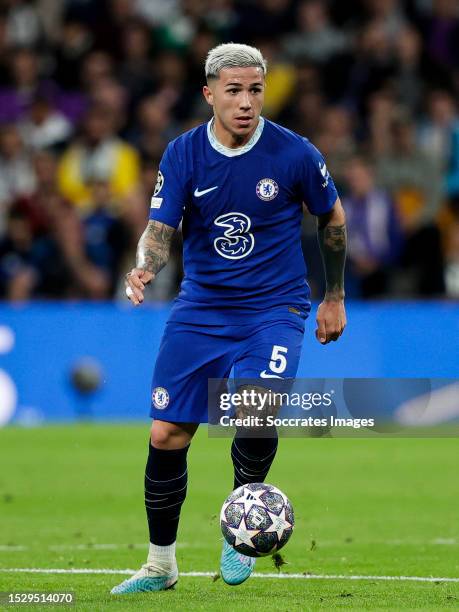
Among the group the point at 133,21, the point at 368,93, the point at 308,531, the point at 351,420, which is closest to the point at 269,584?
the point at 351,420

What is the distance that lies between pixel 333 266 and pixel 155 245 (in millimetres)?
947

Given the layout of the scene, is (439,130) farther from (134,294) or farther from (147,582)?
(134,294)

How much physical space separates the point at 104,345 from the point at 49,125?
4.19 meters

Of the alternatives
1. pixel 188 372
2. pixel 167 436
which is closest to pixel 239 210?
pixel 188 372

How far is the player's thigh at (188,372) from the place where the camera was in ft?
23.9

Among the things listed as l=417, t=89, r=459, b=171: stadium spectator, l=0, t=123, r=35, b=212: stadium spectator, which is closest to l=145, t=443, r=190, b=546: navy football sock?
l=417, t=89, r=459, b=171: stadium spectator

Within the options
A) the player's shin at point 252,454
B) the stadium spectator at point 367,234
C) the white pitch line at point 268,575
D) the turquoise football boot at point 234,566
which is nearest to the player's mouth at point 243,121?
the player's shin at point 252,454

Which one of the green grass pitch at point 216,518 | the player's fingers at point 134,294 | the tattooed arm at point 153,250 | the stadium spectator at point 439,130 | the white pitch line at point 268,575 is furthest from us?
the stadium spectator at point 439,130

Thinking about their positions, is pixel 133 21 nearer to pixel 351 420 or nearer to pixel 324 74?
pixel 324 74

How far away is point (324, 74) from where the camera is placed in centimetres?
2025

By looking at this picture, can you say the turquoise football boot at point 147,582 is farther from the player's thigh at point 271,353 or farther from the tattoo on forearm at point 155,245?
the tattoo on forearm at point 155,245

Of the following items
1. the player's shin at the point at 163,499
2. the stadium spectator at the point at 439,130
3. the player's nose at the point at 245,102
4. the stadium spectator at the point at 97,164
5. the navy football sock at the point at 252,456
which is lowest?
the stadium spectator at the point at 97,164

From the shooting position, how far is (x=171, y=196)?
7359 mm

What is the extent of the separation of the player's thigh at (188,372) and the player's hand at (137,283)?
1.50 feet
